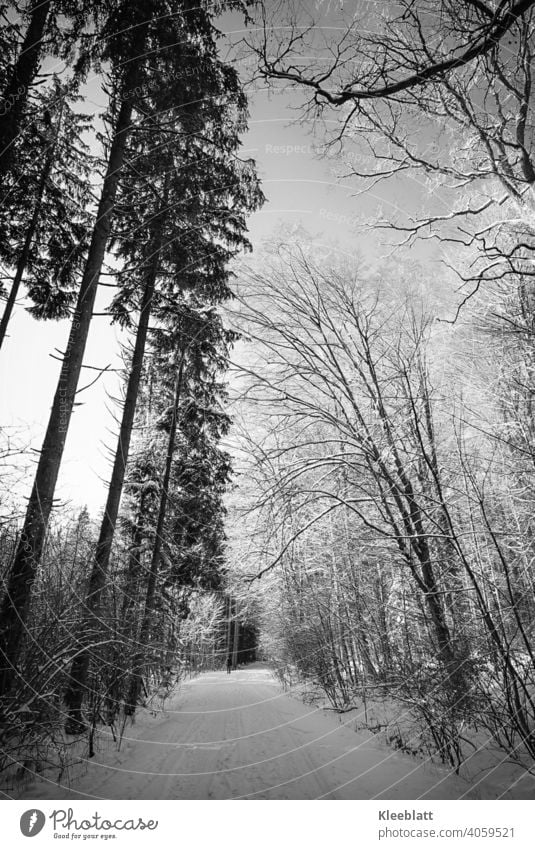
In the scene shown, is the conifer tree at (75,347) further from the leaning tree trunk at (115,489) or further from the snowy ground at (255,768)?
the snowy ground at (255,768)

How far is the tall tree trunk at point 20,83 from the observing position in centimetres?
426

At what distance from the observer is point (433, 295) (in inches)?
164

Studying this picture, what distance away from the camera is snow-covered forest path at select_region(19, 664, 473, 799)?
7.73 feet

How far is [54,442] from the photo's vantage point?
3.72 metres

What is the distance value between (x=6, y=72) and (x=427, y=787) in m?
8.91

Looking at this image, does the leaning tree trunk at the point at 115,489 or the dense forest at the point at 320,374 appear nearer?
the dense forest at the point at 320,374

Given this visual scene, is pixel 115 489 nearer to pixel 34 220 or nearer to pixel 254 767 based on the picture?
pixel 254 767

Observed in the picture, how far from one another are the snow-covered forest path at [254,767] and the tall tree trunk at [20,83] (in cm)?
676
